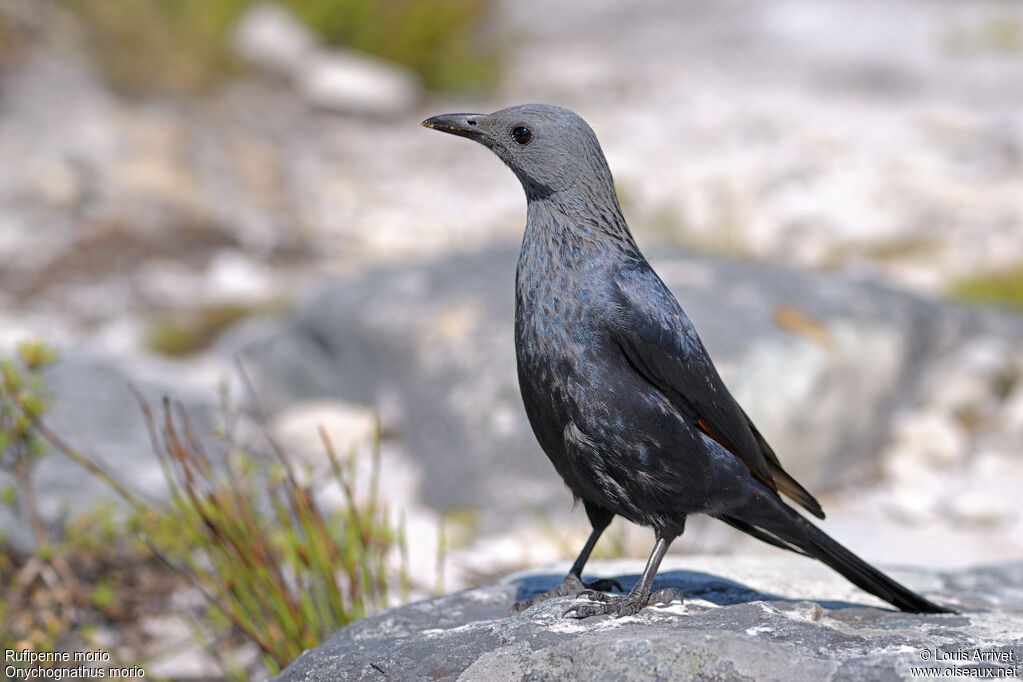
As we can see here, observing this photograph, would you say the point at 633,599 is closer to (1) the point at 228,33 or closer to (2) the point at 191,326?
(2) the point at 191,326

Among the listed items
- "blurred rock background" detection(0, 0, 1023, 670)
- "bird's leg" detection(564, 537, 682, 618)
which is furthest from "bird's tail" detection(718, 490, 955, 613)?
"blurred rock background" detection(0, 0, 1023, 670)

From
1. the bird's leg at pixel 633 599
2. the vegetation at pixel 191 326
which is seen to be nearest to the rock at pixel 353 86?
the vegetation at pixel 191 326

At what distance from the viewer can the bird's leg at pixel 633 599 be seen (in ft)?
8.23

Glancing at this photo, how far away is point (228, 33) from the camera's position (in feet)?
34.8

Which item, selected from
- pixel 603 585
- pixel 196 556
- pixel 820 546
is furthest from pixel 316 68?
pixel 820 546

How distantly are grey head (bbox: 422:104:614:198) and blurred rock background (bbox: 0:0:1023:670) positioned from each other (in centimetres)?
163

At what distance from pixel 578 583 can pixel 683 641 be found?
0.51 m

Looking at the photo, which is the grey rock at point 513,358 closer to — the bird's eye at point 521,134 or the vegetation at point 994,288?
the vegetation at point 994,288

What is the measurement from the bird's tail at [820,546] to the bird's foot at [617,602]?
0.89 ft

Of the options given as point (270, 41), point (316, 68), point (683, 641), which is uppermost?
point (270, 41)

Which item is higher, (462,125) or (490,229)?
(490,229)

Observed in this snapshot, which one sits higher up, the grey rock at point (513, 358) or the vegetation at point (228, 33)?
the vegetation at point (228, 33)

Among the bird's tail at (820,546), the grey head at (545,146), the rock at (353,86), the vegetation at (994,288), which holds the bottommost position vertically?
the bird's tail at (820,546)

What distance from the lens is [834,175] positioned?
955 centimetres
